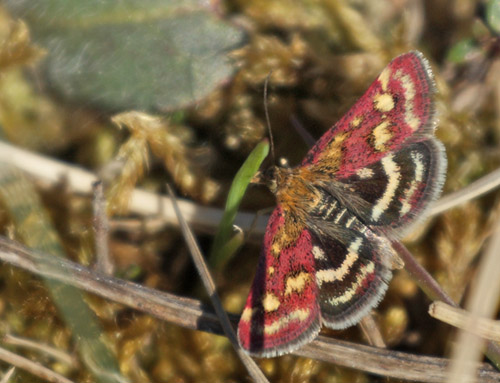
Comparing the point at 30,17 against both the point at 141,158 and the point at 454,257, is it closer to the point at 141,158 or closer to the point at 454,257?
the point at 141,158

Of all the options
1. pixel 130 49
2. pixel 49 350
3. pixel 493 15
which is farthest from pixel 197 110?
pixel 493 15

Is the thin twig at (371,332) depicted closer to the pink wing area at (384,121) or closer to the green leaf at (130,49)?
the pink wing area at (384,121)

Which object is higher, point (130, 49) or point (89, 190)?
point (130, 49)

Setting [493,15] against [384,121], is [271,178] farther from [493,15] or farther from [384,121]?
[493,15]

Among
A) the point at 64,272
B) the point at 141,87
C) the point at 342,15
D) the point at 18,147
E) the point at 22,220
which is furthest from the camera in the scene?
the point at 342,15

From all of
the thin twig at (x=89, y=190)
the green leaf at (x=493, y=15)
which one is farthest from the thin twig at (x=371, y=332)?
the green leaf at (x=493, y=15)

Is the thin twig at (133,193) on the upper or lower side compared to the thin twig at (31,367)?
upper

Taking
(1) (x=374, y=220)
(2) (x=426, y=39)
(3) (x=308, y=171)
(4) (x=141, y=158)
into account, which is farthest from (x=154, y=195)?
(2) (x=426, y=39)
